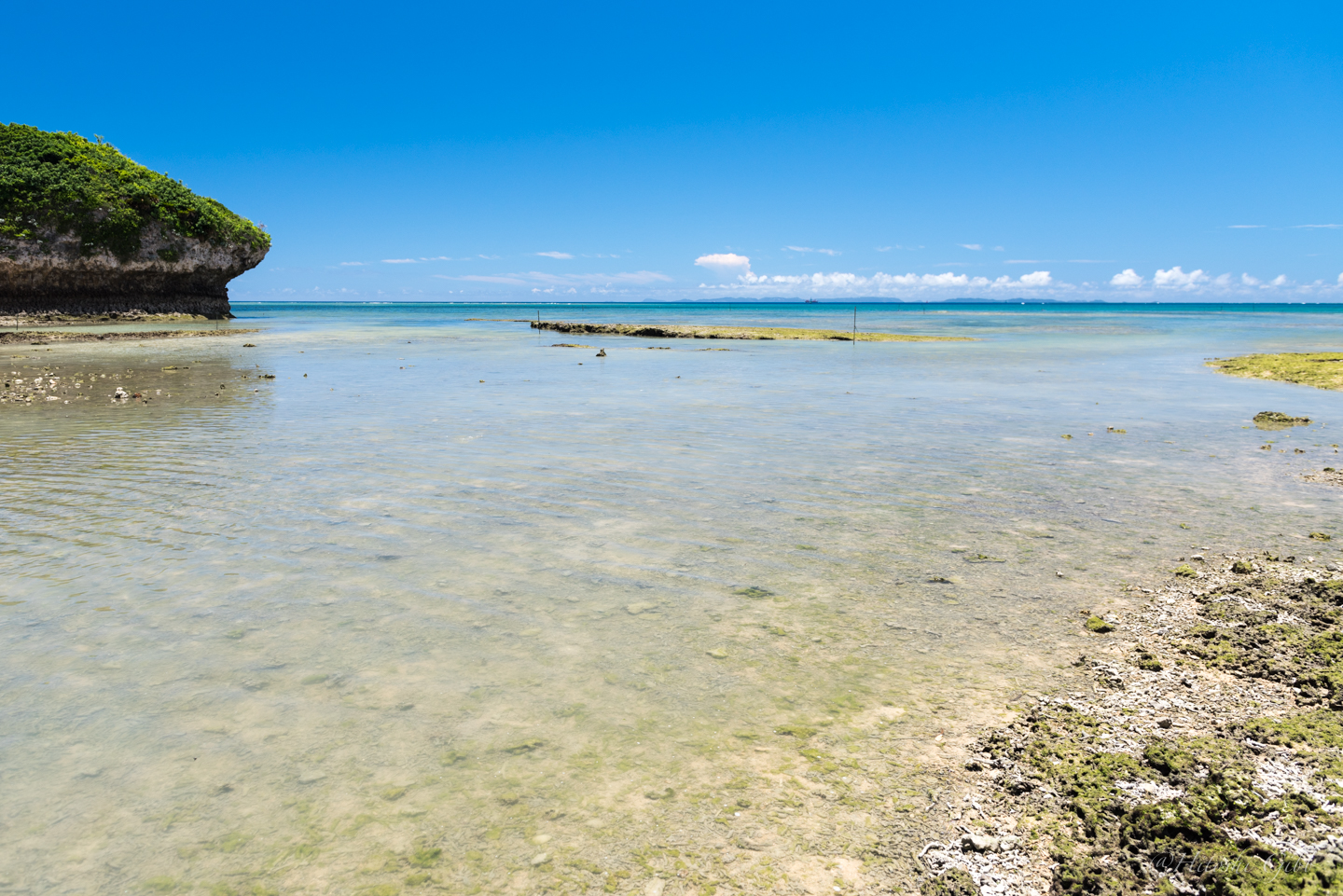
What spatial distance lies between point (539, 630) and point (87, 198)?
2909 inches

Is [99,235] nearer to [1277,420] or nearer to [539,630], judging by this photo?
[539,630]

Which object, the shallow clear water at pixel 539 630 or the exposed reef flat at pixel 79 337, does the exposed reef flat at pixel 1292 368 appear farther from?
the exposed reef flat at pixel 79 337

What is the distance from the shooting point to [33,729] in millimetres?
4004

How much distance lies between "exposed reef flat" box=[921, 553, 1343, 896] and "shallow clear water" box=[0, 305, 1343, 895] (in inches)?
11.5

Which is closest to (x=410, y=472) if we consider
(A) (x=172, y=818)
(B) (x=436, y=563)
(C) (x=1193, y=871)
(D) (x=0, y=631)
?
(B) (x=436, y=563)

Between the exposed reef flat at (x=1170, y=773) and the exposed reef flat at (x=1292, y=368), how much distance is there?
2226 centimetres

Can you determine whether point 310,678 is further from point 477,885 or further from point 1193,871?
point 1193,871

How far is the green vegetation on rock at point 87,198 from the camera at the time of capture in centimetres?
5641

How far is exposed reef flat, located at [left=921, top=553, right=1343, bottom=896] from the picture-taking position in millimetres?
3023

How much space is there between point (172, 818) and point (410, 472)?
716 centimetres

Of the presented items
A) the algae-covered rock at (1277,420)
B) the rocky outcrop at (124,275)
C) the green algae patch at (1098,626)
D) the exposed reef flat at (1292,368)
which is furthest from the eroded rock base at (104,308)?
the exposed reef flat at (1292,368)

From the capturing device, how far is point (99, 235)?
60125 mm

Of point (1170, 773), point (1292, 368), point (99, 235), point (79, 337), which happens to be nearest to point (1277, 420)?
point (1292, 368)

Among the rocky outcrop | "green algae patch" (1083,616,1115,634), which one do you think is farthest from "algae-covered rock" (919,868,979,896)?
the rocky outcrop
